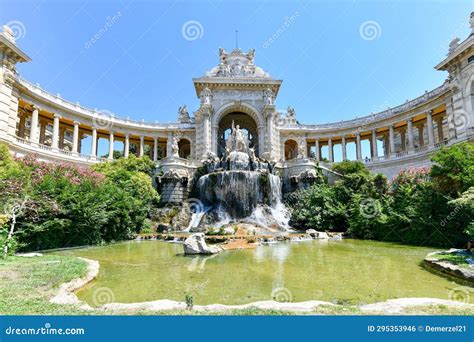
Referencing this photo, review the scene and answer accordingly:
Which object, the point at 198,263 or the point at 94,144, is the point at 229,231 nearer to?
the point at 198,263

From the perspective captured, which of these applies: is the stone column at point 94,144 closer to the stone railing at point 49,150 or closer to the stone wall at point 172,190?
the stone railing at point 49,150

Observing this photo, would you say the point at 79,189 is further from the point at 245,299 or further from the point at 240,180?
the point at 240,180

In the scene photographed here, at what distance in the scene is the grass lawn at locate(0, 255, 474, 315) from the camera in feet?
11.4

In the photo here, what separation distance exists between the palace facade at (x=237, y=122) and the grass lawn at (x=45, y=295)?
64.2ft

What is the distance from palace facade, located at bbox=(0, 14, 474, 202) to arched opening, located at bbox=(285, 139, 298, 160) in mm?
167

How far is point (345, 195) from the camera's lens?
19734 millimetres

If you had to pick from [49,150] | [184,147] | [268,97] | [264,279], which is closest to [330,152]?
[268,97]

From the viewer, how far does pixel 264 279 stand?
6.12 metres

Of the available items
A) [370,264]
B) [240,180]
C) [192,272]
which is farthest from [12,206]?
A: [240,180]

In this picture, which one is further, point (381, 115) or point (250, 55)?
point (250, 55)

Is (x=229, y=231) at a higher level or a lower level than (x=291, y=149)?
lower

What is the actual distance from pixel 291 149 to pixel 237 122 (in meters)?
10.8

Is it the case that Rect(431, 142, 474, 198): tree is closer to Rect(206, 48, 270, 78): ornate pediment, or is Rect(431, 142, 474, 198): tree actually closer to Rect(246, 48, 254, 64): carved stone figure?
Rect(206, 48, 270, 78): ornate pediment

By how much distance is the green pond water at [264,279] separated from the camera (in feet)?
16.2
